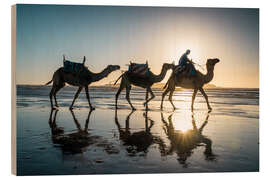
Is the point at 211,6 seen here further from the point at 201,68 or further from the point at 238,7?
the point at 201,68

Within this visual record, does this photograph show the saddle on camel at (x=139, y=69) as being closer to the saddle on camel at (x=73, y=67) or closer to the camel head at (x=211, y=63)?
the saddle on camel at (x=73, y=67)

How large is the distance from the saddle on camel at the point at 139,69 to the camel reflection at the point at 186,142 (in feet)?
14.2

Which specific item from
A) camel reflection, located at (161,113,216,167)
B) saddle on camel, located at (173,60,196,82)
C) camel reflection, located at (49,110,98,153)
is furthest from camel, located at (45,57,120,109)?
camel reflection, located at (161,113,216,167)

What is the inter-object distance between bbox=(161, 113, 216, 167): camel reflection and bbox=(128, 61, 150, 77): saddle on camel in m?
4.33

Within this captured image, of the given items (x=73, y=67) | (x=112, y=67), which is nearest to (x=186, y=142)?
(x=112, y=67)

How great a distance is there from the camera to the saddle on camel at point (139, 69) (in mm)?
12932

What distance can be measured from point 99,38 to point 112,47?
20.2 inches

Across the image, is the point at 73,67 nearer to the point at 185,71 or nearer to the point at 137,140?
the point at 185,71

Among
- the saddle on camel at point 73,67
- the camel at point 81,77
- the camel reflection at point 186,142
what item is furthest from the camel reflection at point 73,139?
the camel at point 81,77

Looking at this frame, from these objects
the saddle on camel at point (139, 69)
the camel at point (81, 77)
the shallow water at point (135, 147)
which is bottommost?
the shallow water at point (135, 147)

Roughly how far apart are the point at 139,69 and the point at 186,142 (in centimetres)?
642

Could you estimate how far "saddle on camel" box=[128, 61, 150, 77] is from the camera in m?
12.9

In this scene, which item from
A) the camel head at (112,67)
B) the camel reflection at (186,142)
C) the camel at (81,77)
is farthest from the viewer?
the camel head at (112,67)
